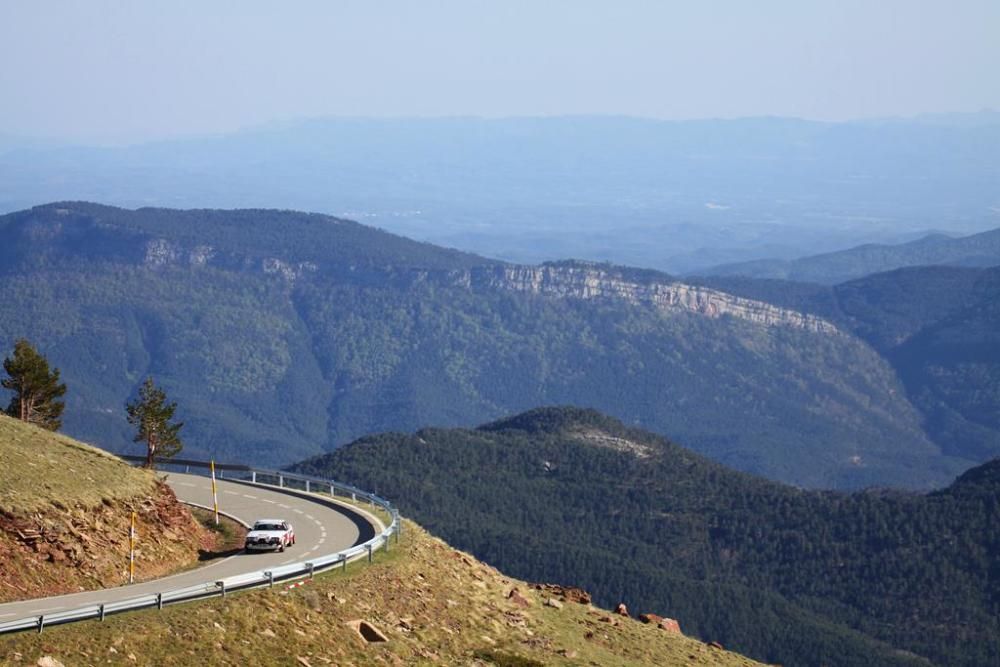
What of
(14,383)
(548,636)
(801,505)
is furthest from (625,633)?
(801,505)

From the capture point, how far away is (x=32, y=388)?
231 feet

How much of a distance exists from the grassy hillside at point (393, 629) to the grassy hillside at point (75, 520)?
515 cm

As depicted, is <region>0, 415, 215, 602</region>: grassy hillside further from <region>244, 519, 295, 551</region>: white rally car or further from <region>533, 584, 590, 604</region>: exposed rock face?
<region>533, 584, 590, 604</region>: exposed rock face

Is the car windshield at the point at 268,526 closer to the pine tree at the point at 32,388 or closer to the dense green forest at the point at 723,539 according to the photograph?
the pine tree at the point at 32,388

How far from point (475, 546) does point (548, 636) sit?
100037 millimetres

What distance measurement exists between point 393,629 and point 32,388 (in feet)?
93.5

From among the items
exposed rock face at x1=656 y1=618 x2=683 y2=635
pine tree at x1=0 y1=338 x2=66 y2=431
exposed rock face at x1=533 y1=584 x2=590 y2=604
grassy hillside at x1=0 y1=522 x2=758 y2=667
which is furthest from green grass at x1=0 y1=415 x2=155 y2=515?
exposed rock face at x1=656 y1=618 x2=683 y2=635

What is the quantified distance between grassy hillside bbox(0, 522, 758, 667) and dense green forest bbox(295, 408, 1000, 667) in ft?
235

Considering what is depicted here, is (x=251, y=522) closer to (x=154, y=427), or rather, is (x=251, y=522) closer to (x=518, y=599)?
(x=154, y=427)

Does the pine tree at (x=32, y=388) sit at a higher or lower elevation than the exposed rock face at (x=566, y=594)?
higher

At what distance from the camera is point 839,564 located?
510 ft

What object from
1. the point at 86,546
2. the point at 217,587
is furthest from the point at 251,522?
the point at 217,587

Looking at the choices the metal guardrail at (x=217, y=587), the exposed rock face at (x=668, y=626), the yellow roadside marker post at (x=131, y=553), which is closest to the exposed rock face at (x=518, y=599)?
the metal guardrail at (x=217, y=587)

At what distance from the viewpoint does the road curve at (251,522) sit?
44969 mm
